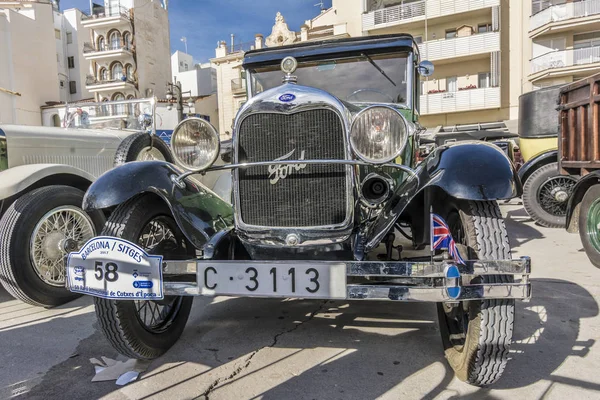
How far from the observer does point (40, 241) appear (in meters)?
3.83

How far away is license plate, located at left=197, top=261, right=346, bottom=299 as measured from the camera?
82.4 inches

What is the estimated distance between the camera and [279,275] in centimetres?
213

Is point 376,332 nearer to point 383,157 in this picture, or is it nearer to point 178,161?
point 383,157

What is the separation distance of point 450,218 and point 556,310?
60.6 inches

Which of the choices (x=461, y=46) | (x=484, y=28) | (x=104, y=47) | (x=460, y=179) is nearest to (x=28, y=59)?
(x=104, y=47)

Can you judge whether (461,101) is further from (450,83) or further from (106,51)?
(106,51)

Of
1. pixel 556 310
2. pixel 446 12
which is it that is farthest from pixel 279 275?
pixel 446 12

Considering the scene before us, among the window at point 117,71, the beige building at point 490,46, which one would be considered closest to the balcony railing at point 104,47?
the window at point 117,71

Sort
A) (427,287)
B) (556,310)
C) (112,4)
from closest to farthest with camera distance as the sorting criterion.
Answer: (427,287) < (556,310) < (112,4)

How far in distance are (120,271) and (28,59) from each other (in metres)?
32.2

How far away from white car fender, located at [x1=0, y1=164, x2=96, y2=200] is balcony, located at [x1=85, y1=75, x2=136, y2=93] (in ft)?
95.5

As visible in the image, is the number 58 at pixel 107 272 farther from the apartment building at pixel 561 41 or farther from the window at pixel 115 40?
the window at pixel 115 40

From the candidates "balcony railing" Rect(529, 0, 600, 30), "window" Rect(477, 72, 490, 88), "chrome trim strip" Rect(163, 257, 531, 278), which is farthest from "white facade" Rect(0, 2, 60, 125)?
"balcony railing" Rect(529, 0, 600, 30)

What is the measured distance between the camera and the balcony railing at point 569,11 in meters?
19.5
